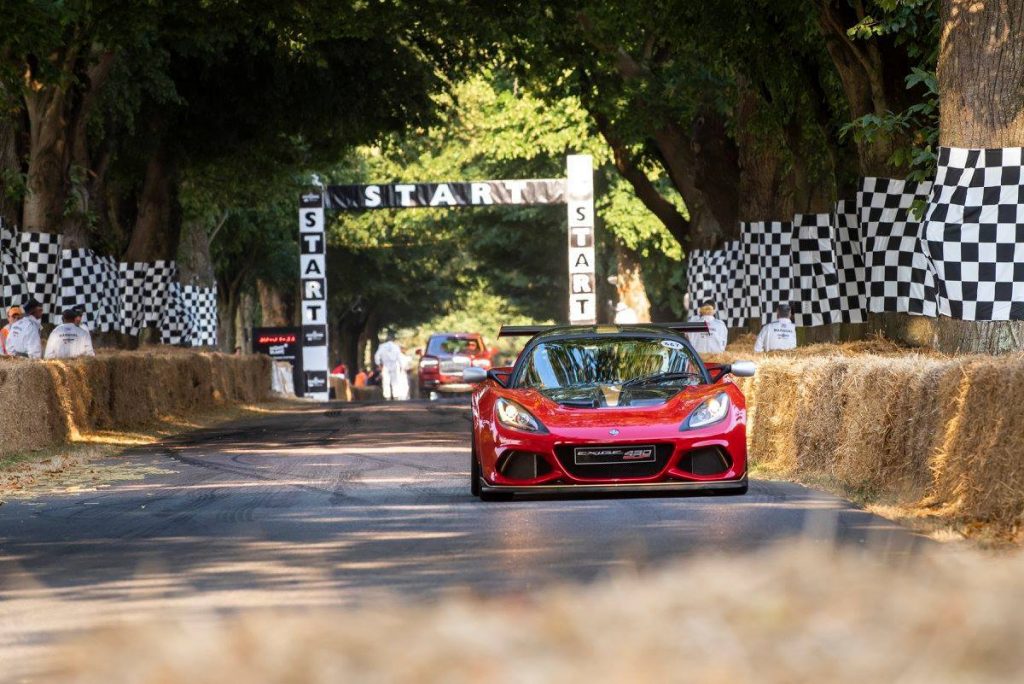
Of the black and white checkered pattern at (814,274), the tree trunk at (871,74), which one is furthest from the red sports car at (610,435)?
the black and white checkered pattern at (814,274)

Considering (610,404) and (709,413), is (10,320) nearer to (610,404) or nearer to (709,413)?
(610,404)

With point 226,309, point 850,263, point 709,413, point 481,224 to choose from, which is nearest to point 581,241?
point 850,263

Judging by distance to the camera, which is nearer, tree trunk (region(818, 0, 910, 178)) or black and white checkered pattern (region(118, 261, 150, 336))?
tree trunk (region(818, 0, 910, 178))

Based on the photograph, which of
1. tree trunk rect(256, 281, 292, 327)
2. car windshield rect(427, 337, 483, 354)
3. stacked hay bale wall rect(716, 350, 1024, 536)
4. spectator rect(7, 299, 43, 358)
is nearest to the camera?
stacked hay bale wall rect(716, 350, 1024, 536)

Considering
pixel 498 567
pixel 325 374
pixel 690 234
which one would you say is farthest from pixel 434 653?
A: pixel 325 374

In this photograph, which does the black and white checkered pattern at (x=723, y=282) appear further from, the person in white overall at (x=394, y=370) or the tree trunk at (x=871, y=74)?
the person in white overall at (x=394, y=370)

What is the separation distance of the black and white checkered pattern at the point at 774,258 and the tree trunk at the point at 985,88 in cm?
1357

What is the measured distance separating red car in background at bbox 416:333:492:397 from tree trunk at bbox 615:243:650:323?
4905 millimetres

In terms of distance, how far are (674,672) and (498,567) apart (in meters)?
4.07

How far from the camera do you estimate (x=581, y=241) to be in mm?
43469

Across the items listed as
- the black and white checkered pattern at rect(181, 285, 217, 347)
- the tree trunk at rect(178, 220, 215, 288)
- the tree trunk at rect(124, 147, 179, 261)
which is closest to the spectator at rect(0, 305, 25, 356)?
the tree trunk at rect(124, 147, 179, 261)

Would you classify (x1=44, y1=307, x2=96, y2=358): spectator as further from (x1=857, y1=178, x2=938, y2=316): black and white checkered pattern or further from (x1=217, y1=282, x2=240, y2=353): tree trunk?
(x1=217, y1=282, x2=240, y2=353): tree trunk

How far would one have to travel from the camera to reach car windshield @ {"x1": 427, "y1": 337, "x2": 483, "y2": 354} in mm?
52906

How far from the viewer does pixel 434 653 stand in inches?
220
